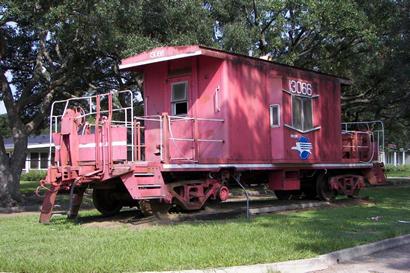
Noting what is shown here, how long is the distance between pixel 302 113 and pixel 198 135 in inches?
153

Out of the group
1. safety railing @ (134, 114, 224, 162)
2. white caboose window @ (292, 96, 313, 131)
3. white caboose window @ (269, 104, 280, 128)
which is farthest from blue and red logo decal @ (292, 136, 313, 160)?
safety railing @ (134, 114, 224, 162)

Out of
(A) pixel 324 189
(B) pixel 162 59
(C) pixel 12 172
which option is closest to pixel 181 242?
(B) pixel 162 59

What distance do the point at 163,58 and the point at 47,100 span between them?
1096 cm

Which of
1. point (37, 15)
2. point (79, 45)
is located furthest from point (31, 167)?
point (37, 15)

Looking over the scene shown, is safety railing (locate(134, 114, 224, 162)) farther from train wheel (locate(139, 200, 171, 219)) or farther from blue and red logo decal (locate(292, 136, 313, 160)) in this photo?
blue and red logo decal (locate(292, 136, 313, 160))

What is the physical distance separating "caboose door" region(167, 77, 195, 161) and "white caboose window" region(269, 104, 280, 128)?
244 cm

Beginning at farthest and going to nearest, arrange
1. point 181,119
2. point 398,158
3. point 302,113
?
point 398,158 → point 302,113 → point 181,119

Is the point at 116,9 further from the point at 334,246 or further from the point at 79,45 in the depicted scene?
the point at 334,246

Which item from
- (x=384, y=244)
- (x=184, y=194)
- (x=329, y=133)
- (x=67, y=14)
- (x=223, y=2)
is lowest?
(x=384, y=244)

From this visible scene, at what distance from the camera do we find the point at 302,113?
16500 mm

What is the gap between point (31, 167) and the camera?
205 feet

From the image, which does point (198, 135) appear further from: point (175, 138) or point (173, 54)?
point (173, 54)

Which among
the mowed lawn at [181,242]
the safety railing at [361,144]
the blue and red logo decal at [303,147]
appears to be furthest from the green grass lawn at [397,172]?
the mowed lawn at [181,242]

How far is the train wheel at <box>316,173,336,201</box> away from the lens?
1808 centimetres
